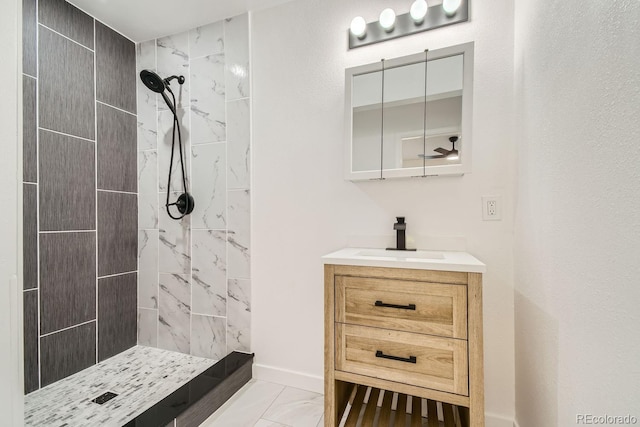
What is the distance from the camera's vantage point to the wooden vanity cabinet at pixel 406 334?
101 cm

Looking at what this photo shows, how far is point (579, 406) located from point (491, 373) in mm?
643

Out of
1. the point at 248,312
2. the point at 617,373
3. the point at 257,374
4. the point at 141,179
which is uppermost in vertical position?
the point at 141,179

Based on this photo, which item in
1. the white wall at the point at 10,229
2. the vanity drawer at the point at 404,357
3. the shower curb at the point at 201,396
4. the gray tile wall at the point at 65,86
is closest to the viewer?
the white wall at the point at 10,229

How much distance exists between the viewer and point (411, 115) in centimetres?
140

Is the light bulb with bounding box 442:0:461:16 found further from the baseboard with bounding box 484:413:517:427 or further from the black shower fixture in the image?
Result: the baseboard with bounding box 484:413:517:427

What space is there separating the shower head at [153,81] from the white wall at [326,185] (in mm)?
659

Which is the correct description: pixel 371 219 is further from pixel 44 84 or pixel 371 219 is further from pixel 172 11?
pixel 44 84

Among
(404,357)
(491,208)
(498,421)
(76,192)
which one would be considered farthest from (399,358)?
(76,192)

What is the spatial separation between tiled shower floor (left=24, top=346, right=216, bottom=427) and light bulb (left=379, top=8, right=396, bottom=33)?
2.32m

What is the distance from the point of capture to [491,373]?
134 cm

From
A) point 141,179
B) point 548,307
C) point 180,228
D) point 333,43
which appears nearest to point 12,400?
point 180,228

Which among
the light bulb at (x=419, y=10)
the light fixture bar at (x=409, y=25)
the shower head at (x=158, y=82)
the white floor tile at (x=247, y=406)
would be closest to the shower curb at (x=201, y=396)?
the white floor tile at (x=247, y=406)

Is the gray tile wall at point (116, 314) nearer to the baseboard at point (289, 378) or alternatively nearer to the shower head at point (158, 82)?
the baseboard at point (289, 378)

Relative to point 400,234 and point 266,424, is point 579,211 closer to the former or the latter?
point 400,234
